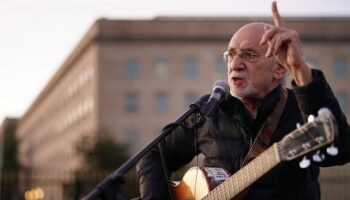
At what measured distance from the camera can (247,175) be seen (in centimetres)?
409

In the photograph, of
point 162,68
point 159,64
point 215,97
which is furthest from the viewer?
point 162,68

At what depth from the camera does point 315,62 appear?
6347 cm

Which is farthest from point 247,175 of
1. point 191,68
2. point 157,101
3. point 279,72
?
point 157,101

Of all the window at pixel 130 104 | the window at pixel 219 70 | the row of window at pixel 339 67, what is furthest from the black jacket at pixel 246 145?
the window at pixel 130 104

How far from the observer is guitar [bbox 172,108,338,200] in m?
3.45

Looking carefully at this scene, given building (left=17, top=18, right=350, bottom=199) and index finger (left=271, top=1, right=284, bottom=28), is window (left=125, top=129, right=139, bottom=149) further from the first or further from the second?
index finger (left=271, top=1, right=284, bottom=28)

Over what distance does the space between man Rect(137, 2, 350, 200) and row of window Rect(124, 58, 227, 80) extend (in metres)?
58.3

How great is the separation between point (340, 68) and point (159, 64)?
14265mm

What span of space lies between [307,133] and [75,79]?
73.8 m

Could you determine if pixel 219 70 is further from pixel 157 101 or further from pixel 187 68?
pixel 157 101

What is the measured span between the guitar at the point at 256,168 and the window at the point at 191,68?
58.9 m

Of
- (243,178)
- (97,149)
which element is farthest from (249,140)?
(97,149)

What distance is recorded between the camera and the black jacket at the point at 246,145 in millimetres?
4002

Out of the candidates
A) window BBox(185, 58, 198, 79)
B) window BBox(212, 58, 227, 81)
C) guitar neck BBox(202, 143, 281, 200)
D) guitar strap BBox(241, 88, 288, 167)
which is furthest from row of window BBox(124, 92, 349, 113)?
guitar neck BBox(202, 143, 281, 200)
